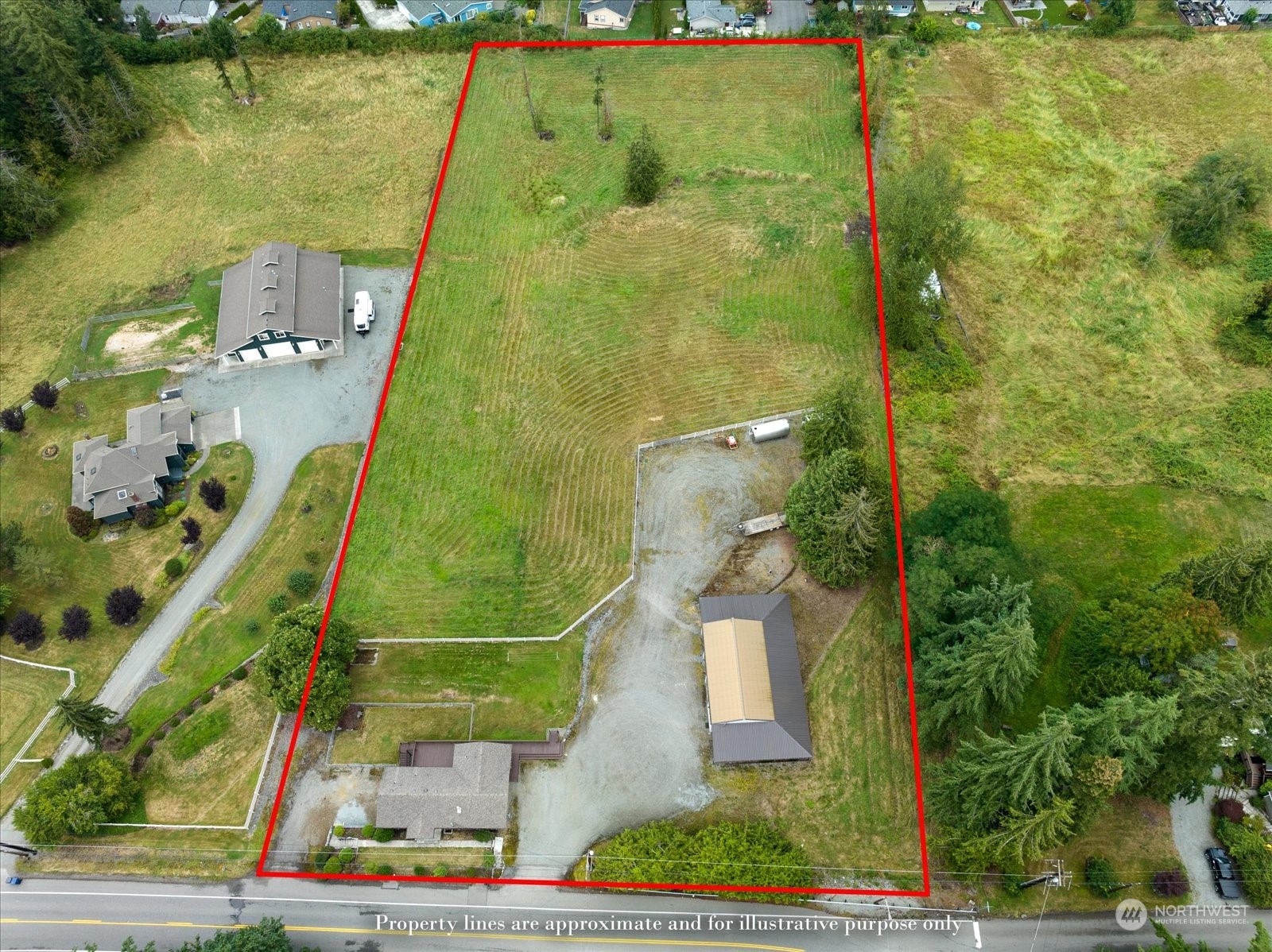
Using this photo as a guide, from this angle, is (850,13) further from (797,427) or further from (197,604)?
(197,604)

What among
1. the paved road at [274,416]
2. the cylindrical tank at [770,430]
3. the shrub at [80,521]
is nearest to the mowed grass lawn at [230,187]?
the paved road at [274,416]

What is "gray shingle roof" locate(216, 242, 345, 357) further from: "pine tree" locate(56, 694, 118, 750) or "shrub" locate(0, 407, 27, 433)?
"pine tree" locate(56, 694, 118, 750)

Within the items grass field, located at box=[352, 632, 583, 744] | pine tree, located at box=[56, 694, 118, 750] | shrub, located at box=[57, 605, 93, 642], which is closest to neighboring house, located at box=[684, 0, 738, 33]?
grass field, located at box=[352, 632, 583, 744]

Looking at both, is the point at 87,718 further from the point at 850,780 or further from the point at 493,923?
the point at 850,780

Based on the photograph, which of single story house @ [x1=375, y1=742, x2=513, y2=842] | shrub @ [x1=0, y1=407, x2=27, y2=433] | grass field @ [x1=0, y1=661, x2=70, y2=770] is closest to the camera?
single story house @ [x1=375, y1=742, x2=513, y2=842]

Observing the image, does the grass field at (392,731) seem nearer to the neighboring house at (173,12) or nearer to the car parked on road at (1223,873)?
the car parked on road at (1223,873)

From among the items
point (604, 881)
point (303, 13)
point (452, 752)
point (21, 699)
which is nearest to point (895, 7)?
point (303, 13)

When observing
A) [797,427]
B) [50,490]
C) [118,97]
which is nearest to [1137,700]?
[797,427]
